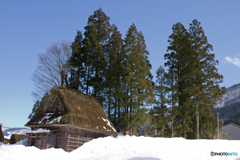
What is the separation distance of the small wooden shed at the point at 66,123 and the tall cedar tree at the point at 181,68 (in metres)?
10.8

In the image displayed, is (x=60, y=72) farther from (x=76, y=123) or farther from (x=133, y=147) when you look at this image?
(x=133, y=147)

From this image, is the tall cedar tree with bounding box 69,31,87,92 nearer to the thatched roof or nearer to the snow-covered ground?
the thatched roof

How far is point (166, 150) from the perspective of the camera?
18047 millimetres

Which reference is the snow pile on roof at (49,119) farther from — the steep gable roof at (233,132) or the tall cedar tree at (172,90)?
the steep gable roof at (233,132)

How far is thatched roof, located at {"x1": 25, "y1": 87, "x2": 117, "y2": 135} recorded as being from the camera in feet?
68.6

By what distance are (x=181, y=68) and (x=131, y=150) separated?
1684 cm

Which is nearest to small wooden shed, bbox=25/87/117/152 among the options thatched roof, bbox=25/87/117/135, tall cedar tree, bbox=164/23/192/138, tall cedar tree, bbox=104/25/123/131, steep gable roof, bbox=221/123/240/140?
thatched roof, bbox=25/87/117/135

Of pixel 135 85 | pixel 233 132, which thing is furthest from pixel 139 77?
pixel 233 132

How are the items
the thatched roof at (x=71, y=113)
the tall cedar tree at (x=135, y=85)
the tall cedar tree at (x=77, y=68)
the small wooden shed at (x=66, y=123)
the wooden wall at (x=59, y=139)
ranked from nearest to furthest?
the wooden wall at (x=59, y=139), the small wooden shed at (x=66, y=123), the thatched roof at (x=71, y=113), the tall cedar tree at (x=135, y=85), the tall cedar tree at (x=77, y=68)

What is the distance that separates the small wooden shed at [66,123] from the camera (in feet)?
67.0

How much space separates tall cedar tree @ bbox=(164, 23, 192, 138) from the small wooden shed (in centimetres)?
1080

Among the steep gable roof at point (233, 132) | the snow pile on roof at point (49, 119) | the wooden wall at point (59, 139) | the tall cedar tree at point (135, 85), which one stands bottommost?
the steep gable roof at point (233, 132)

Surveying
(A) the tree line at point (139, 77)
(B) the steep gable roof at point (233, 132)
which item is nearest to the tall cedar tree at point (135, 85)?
(A) the tree line at point (139, 77)

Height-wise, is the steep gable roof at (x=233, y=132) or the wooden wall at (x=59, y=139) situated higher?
the wooden wall at (x=59, y=139)
